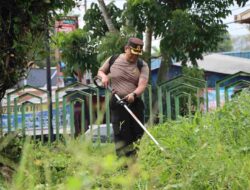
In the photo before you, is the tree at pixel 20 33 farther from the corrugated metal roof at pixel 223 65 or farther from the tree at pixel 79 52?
the corrugated metal roof at pixel 223 65

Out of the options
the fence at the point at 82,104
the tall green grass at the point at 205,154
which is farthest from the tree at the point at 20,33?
the tall green grass at the point at 205,154

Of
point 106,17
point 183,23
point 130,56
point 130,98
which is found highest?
point 106,17

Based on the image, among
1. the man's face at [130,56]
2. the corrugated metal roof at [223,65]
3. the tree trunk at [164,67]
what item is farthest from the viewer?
the corrugated metal roof at [223,65]

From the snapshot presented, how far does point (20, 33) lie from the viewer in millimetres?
4773

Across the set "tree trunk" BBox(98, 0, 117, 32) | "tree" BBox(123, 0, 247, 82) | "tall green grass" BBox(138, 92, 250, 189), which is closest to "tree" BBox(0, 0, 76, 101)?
"tall green grass" BBox(138, 92, 250, 189)

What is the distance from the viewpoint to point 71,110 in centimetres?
641

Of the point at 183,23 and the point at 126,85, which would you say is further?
the point at 183,23

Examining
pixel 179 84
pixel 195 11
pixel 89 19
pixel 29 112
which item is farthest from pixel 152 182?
pixel 89 19

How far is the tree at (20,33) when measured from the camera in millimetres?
4637

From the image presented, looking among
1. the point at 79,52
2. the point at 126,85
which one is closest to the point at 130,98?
the point at 126,85

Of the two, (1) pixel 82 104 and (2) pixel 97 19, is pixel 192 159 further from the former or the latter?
(2) pixel 97 19

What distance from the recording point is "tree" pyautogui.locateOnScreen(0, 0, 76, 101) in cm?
464

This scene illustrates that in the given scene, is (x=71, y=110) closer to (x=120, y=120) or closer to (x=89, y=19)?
(x=120, y=120)

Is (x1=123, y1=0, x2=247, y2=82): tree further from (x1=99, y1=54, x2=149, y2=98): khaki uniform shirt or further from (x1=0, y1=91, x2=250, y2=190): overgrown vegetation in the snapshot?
(x1=0, y1=91, x2=250, y2=190): overgrown vegetation
